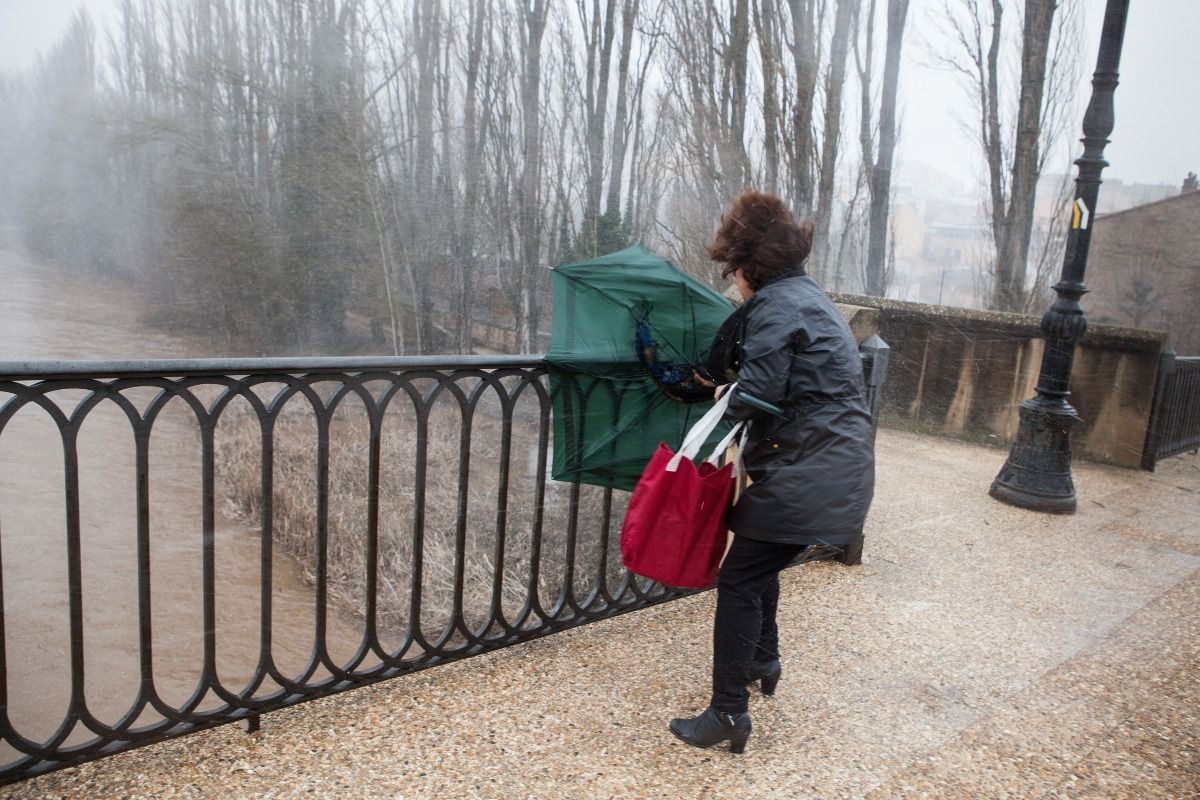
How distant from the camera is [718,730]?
215 cm

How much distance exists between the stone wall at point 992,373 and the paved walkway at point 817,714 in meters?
3.14

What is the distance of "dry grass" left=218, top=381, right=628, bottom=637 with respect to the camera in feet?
22.1

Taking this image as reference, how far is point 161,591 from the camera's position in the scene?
8.12 metres

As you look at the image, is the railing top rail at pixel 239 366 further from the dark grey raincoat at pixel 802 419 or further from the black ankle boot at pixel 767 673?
the black ankle boot at pixel 767 673

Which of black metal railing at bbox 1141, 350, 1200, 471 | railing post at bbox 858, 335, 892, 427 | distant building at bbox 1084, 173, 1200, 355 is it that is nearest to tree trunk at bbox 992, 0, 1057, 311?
black metal railing at bbox 1141, 350, 1200, 471

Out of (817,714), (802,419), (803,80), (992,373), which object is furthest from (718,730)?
(803,80)

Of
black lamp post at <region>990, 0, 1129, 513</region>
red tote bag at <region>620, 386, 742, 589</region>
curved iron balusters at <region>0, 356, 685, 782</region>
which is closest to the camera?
curved iron balusters at <region>0, 356, 685, 782</region>

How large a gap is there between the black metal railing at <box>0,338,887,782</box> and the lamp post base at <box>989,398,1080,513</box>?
7.14 ft

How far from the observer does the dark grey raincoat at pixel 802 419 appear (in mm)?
1980

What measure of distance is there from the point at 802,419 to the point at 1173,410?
20.6 ft

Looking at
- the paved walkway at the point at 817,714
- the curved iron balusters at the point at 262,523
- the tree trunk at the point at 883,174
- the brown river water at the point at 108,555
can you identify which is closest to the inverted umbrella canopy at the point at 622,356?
the curved iron balusters at the point at 262,523

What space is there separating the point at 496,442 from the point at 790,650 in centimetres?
800

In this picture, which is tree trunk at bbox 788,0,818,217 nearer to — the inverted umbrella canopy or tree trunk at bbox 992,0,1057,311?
tree trunk at bbox 992,0,1057,311

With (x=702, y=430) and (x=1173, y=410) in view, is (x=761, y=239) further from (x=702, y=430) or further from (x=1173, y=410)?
(x=1173, y=410)
